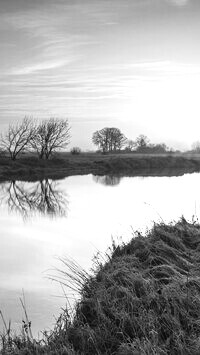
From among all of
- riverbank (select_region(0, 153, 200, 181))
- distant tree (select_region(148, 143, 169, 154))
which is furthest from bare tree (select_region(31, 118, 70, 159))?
distant tree (select_region(148, 143, 169, 154))

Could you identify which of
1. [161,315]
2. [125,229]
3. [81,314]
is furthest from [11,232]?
[161,315]

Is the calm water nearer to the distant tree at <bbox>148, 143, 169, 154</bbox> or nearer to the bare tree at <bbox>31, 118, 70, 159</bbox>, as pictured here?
the bare tree at <bbox>31, 118, 70, 159</bbox>

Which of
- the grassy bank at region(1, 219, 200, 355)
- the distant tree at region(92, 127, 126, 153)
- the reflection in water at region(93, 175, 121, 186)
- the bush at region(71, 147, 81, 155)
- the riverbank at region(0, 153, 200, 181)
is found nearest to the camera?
the grassy bank at region(1, 219, 200, 355)

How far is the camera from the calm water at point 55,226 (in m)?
8.11

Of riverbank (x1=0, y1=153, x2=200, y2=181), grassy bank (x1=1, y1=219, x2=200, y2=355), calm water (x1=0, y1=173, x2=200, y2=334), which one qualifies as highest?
riverbank (x1=0, y1=153, x2=200, y2=181)

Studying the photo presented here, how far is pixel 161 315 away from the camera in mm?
5547

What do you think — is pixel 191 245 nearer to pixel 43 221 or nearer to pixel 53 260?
pixel 53 260

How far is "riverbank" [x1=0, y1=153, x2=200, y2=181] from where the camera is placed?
41.9 meters

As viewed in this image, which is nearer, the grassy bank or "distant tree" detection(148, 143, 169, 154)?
the grassy bank

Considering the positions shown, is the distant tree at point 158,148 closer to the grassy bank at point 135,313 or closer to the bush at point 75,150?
the bush at point 75,150

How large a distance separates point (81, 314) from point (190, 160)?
5597 centimetres

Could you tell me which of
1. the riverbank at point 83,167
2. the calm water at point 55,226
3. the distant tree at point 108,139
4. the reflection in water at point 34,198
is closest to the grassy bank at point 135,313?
the calm water at point 55,226

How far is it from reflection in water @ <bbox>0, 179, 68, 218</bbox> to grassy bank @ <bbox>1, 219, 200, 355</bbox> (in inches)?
461

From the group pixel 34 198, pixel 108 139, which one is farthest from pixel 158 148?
pixel 34 198
